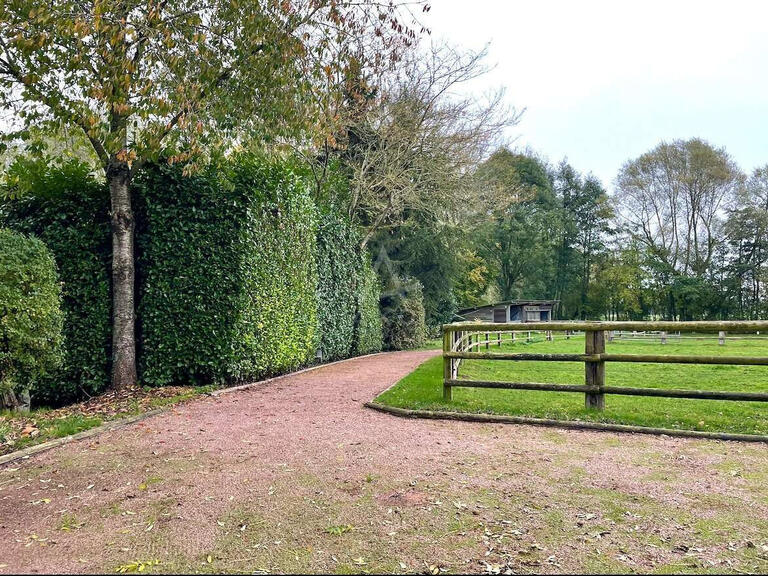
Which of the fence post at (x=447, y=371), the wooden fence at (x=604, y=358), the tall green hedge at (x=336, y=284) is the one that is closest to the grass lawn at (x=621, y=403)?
the fence post at (x=447, y=371)

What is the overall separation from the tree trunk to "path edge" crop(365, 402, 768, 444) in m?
4.10

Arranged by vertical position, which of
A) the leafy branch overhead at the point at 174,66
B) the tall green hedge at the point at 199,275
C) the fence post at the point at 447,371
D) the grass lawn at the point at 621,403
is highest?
the leafy branch overhead at the point at 174,66

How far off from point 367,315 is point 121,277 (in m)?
9.40

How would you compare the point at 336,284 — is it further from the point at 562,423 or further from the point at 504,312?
the point at 504,312

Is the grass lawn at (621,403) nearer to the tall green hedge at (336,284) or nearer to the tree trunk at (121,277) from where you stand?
the tall green hedge at (336,284)

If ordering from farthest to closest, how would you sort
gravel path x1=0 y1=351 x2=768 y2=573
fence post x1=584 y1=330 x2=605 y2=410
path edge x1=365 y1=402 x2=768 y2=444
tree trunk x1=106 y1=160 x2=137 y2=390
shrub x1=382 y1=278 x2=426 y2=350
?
shrub x1=382 y1=278 x2=426 y2=350, tree trunk x1=106 y1=160 x2=137 y2=390, fence post x1=584 y1=330 x2=605 y2=410, path edge x1=365 y1=402 x2=768 y2=444, gravel path x1=0 y1=351 x2=768 y2=573

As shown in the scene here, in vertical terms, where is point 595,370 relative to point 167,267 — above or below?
below

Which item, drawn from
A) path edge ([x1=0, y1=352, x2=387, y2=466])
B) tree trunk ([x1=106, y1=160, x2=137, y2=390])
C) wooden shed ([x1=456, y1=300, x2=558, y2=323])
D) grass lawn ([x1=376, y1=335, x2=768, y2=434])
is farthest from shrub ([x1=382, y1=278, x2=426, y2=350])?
tree trunk ([x1=106, y1=160, x2=137, y2=390])

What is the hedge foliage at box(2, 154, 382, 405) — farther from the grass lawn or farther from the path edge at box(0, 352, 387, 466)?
the grass lawn

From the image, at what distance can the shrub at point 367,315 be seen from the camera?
15.6 metres

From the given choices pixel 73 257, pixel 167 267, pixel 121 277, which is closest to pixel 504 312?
pixel 167 267

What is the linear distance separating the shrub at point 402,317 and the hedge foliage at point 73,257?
44.0ft

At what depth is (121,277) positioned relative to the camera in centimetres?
787

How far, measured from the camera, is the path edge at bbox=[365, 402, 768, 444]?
500cm
